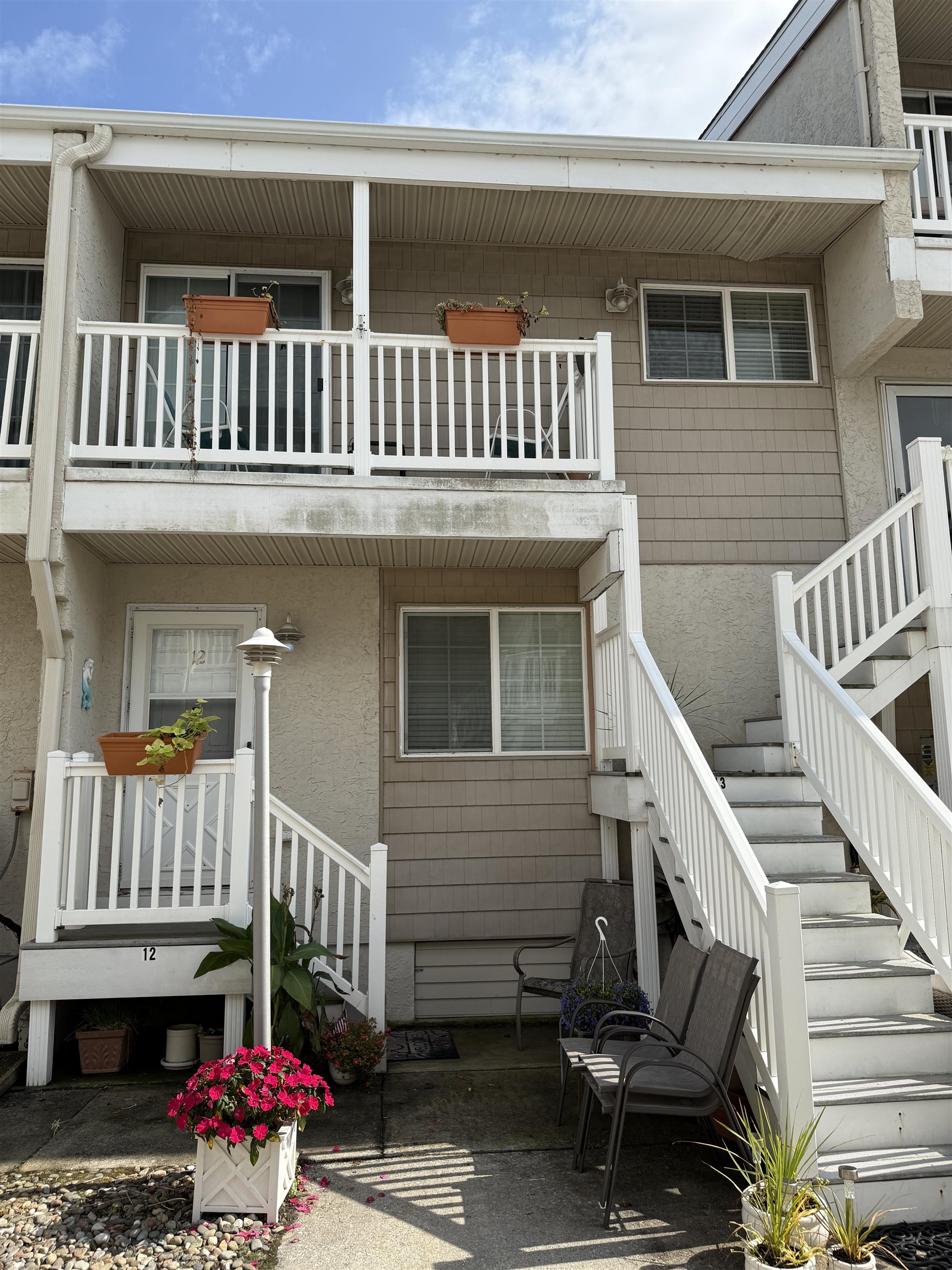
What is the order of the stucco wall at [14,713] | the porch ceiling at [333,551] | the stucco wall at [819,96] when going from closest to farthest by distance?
the porch ceiling at [333,551]
the stucco wall at [14,713]
the stucco wall at [819,96]

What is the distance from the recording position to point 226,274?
7207 millimetres

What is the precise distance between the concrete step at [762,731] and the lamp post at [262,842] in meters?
3.80

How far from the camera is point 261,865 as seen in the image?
369cm

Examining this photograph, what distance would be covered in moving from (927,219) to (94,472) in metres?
6.47

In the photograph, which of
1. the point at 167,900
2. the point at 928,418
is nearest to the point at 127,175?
the point at 167,900

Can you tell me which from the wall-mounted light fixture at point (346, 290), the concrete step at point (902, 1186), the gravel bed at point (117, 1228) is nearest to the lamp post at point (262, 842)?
the gravel bed at point (117, 1228)

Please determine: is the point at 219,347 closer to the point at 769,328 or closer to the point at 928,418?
the point at 769,328

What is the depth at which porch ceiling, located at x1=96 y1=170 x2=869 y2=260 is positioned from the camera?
655cm

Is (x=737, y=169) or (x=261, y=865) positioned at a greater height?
(x=737, y=169)

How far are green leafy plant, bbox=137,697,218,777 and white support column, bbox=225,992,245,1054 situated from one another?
1.34m

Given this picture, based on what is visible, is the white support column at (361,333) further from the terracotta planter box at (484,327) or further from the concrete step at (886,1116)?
the concrete step at (886,1116)

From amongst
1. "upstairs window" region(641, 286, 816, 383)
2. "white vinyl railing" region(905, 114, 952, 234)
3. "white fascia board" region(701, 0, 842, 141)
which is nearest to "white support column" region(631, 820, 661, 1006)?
"upstairs window" region(641, 286, 816, 383)

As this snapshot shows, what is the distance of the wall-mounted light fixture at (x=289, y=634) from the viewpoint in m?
6.73

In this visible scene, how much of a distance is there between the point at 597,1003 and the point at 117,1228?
2.63 meters
